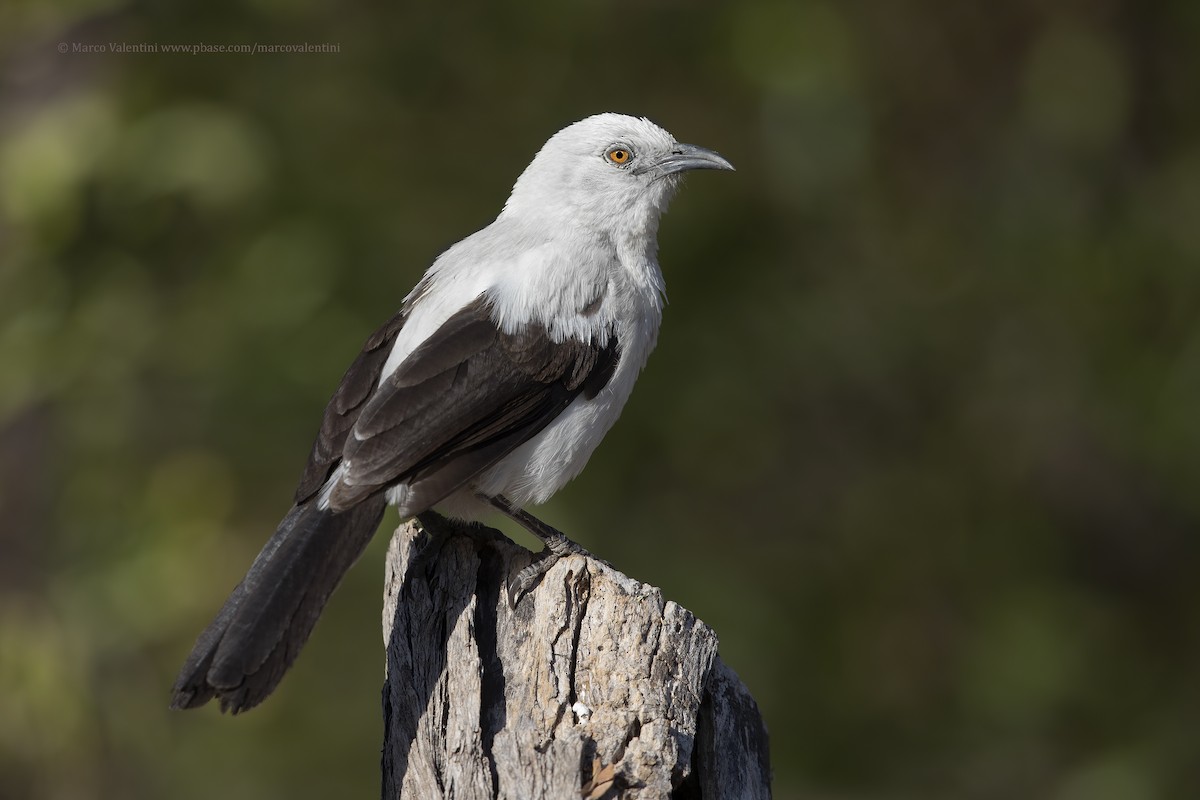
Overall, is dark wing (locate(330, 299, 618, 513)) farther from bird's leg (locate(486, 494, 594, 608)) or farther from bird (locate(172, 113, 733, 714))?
bird's leg (locate(486, 494, 594, 608))

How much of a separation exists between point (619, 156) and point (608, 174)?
124 mm

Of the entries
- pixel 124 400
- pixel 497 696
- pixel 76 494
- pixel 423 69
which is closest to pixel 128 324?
pixel 124 400

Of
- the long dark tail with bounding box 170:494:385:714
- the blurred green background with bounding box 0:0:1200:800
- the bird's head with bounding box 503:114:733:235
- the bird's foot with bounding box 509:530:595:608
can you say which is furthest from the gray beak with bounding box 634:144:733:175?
the long dark tail with bounding box 170:494:385:714

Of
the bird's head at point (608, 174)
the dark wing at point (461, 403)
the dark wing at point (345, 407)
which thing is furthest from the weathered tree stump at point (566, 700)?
the bird's head at point (608, 174)

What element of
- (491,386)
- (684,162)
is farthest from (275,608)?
(684,162)

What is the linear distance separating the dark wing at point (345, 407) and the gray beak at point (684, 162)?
131 cm

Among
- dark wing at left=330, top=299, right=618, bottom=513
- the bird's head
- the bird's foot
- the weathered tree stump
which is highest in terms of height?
the bird's head

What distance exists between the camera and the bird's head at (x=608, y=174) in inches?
206

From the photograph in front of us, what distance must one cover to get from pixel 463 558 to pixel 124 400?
303 cm

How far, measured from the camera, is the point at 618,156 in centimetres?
546

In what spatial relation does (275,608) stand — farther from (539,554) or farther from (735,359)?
(735,359)

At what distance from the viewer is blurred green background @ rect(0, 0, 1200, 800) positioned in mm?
6242

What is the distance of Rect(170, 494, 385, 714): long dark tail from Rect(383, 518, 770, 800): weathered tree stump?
Result: 12.1 inches

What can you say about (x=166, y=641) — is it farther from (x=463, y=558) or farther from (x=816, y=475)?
(x=816, y=475)
